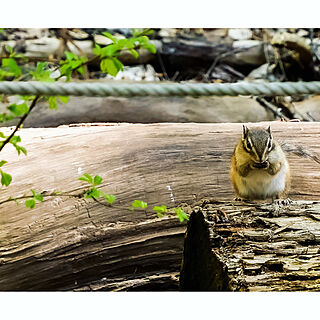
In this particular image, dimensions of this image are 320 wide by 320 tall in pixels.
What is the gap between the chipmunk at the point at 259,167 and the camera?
50.0 inches

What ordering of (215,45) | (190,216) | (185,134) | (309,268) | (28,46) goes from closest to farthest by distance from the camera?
(309,268)
(190,216)
(185,134)
(28,46)
(215,45)

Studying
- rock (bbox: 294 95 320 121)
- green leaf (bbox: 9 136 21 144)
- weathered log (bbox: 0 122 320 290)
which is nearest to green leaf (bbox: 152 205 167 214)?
weathered log (bbox: 0 122 320 290)

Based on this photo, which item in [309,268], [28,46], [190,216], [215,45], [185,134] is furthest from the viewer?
[215,45]

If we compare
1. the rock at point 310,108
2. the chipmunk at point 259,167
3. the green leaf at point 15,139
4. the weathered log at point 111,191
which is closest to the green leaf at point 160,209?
the weathered log at point 111,191

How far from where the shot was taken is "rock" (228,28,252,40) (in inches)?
59.5

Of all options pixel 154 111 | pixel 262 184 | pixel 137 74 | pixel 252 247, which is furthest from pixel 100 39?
pixel 252 247

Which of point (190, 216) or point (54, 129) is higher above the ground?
point (54, 129)

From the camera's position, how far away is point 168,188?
128 centimetres

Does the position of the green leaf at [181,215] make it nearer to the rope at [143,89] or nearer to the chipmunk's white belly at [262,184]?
the chipmunk's white belly at [262,184]

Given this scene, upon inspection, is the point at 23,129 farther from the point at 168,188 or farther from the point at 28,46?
the point at 168,188

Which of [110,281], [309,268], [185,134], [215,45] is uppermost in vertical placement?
[215,45]

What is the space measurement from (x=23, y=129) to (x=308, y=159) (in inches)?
32.7

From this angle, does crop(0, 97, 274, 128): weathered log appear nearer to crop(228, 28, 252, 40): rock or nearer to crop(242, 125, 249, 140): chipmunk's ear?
crop(242, 125, 249, 140): chipmunk's ear
